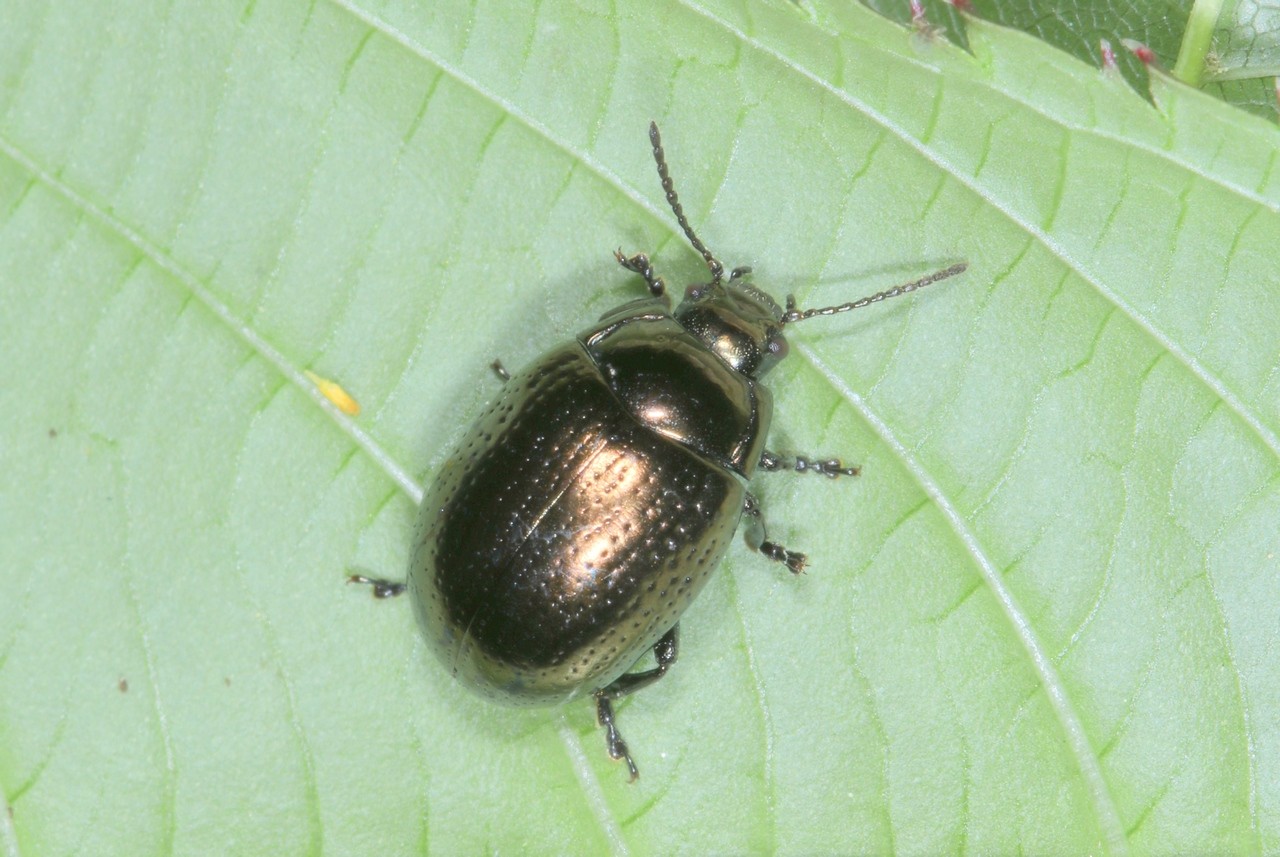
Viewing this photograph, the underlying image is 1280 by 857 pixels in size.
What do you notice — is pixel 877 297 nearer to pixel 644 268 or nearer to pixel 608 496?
pixel 644 268

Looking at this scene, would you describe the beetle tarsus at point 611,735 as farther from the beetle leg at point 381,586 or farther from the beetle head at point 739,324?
the beetle head at point 739,324

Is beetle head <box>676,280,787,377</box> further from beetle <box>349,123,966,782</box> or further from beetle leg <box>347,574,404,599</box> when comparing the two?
beetle leg <box>347,574,404,599</box>

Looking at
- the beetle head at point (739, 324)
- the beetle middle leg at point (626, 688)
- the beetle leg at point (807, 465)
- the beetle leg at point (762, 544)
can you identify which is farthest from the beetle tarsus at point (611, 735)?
the beetle head at point (739, 324)

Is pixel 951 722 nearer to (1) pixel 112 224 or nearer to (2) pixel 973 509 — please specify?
(2) pixel 973 509

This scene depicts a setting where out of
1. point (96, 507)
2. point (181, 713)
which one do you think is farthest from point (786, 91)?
point (181, 713)

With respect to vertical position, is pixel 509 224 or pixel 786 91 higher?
pixel 786 91

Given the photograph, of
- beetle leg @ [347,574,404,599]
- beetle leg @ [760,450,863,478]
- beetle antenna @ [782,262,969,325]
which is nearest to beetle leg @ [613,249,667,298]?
beetle antenna @ [782,262,969,325]
